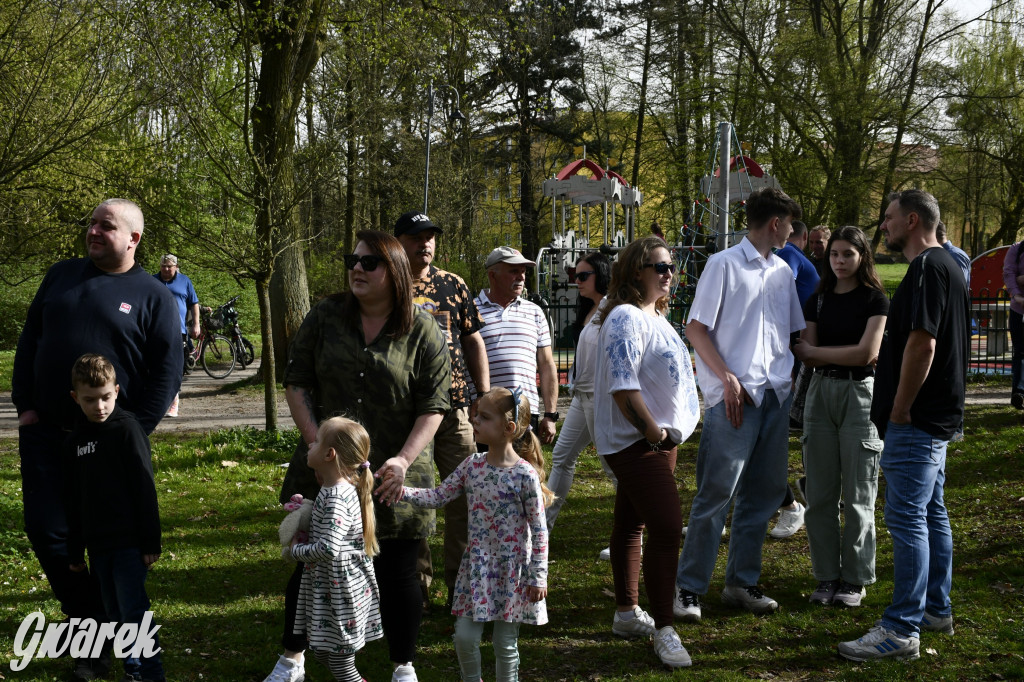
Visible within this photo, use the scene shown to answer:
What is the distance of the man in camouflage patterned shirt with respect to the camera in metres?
4.90

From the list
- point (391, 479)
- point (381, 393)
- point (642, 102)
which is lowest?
point (391, 479)

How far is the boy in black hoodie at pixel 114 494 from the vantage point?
3904 millimetres

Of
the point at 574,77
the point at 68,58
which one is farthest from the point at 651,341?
the point at 574,77

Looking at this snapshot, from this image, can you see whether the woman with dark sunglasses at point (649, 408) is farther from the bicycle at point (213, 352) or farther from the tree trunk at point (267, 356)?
the bicycle at point (213, 352)

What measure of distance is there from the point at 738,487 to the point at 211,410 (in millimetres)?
9929

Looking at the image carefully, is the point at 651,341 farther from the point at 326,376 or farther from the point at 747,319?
the point at 326,376

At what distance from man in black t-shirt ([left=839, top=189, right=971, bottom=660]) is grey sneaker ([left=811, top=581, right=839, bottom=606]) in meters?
0.64

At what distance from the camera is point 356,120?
1203cm

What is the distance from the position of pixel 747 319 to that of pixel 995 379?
11370mm

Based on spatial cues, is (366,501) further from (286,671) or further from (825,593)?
(825,593)

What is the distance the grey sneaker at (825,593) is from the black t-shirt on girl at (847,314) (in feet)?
4.02

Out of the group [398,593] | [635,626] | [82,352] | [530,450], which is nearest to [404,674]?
[398,593]

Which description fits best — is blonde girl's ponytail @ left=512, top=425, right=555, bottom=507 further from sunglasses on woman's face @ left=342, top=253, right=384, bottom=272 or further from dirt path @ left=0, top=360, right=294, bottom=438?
dirt path @ left=0, top=360, right=294, bottom=438

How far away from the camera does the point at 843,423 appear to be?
5.09 metres
